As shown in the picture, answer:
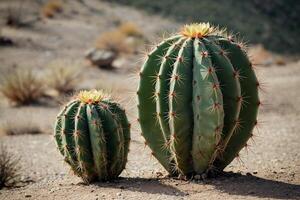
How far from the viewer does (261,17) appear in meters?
37.6

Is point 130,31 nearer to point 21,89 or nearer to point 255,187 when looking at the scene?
point 21,89

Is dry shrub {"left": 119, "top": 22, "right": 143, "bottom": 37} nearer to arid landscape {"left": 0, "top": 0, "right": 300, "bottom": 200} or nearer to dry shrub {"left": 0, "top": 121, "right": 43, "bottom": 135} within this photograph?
arid landscape {"left": 0, "top": 0, "right": 300, "bottom": 200}

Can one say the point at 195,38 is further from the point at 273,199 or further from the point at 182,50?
the point at 273,199

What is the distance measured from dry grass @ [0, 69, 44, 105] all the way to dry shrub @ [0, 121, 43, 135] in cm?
331

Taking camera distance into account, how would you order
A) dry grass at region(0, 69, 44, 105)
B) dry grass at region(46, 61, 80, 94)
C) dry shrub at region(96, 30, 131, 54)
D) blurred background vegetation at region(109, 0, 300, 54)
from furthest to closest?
blurred background vegetation at region(109, 0, 300, 54) < dry shrub at region(96, 30, 131, 54) < dry grass at region(46, 61, 80, 94) < dry grass at region(0, 69, 44, 105)

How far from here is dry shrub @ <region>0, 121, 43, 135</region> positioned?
1135 centimetres

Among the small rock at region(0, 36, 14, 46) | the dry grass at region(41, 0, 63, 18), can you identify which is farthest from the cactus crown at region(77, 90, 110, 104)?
the dry grass at region(41, 0, 63, 18)

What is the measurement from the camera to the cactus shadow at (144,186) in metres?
6.15

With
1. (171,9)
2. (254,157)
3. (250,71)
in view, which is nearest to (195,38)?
(250,71)

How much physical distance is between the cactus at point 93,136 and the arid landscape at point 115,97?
0.67 feet

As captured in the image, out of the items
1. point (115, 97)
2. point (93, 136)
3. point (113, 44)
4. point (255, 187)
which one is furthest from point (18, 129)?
point (113, 44)

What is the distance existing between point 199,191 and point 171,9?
31030 mm

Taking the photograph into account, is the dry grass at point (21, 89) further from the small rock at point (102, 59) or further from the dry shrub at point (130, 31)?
the dry shrub at point (130, 31)

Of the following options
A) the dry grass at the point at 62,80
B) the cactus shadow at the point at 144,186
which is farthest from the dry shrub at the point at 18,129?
the cactus shadow at the point at 144,186
